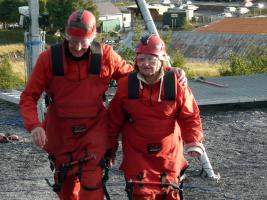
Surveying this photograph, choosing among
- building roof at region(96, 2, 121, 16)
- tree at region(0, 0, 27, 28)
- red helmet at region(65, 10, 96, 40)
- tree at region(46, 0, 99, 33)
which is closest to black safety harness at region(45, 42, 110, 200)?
red helmet at region(65, 10, 96, 40)

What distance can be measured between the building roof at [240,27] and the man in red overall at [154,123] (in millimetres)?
40756

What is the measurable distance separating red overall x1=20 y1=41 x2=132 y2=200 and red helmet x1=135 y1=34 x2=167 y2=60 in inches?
15.0

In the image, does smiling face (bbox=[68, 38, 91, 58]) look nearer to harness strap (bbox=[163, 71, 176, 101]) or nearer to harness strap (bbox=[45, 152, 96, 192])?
harness strap (bbox=[163, 71, 176, 101])

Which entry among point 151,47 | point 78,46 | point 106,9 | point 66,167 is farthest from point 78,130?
point 106,9

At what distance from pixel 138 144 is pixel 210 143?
4.09m

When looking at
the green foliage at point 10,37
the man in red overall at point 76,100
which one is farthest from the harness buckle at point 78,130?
the green foliage at point 10,37

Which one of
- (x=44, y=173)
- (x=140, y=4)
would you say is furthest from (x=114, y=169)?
(x=140, y=4)

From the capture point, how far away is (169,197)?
15.6 ft

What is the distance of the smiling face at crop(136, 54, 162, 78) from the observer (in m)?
4.57

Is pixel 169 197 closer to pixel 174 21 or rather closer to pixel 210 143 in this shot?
pixel 210 143

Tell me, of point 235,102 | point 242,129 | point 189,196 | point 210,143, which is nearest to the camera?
point 189,196

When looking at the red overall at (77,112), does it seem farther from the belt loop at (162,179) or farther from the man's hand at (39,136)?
Answer: the belt loop at (162,179)

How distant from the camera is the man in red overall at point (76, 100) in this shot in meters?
4.78

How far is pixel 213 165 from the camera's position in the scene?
7656mm
